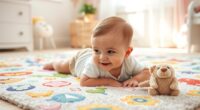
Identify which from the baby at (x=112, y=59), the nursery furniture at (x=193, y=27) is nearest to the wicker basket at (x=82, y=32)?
the nursery furniture at (x=193, y=27)

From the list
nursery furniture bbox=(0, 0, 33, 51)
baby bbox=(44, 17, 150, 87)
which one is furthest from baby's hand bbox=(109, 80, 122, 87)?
nursery furniture bbox=(0, 0, 33, 51)

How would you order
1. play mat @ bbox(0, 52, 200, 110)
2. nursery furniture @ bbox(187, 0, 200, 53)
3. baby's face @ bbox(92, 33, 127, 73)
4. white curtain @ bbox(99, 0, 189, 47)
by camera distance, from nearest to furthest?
play mat @ bbox(0, 52, 200, 110)
baby's face @ bbox(92, 33, 127, 73)
nursery furniture @ bbox(187, 0, 200, 53)
white curtain @ bbox(99, 0, 189, 47)

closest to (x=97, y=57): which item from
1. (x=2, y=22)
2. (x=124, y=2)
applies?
(x=2, y=22)

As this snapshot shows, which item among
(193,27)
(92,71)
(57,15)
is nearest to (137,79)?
(92,71)

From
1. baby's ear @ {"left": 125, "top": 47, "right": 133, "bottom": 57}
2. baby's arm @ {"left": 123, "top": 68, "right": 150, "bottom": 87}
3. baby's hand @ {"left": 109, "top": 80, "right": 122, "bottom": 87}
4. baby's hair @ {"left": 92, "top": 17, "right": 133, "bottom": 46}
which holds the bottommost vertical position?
baby's hand @ {"left": 109, "top": 80, "right": 122, "bottom": 87}

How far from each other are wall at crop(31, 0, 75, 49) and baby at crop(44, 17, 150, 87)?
2325mm

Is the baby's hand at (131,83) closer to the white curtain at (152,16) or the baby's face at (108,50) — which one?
the baby's face at (108,50)

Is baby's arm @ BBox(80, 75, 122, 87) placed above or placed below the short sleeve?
below

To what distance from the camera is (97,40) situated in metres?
0.71

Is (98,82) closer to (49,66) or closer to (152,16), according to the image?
(49,66)

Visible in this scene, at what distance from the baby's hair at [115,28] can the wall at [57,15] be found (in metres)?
2.38

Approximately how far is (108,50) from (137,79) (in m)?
0.16

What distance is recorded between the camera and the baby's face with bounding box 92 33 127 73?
2.29 feet

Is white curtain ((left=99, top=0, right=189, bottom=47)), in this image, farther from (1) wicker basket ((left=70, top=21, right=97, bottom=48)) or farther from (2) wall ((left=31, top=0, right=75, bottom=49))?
(2) wall ((left=31, top=0, right=75, bottom=49))
